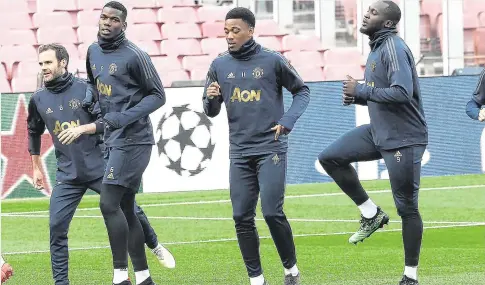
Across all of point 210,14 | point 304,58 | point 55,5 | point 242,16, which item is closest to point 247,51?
point 242,16

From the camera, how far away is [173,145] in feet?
62.9

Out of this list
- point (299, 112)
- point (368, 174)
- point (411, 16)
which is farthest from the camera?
point (411, 16)

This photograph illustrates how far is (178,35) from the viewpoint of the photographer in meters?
24.5

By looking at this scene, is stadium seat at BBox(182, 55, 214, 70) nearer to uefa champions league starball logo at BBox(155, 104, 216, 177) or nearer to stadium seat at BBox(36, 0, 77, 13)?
stadium seat at BBox(36, 0, 77, 13)

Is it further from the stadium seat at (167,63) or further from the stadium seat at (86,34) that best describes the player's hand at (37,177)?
the stadium seat at (86,34)

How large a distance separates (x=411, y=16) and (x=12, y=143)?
26.6 feet

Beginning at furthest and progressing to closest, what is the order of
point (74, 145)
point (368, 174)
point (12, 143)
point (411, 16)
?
point (411, 16)
point (368, 174)
point (12, 143)
point (74, 145)

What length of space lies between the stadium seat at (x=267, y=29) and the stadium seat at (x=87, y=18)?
310 cm

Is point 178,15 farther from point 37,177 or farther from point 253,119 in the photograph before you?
point 253,119

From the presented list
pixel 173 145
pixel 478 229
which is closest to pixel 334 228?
pixel 478 229

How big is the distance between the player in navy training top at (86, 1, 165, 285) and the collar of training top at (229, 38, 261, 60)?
62cm

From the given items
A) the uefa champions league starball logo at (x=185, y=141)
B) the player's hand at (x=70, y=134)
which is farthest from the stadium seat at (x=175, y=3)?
the player's hand at (x=70, y=134)

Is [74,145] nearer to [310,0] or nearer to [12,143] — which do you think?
[12,143]

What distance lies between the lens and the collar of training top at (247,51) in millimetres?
9133
